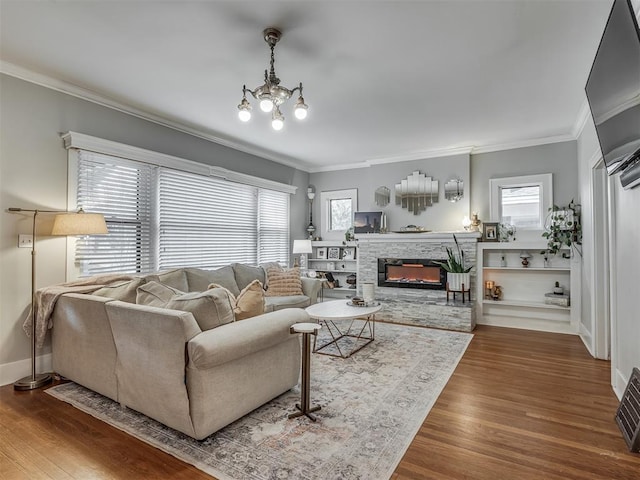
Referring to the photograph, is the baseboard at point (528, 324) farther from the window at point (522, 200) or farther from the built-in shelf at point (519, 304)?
the window at point (522, 200)

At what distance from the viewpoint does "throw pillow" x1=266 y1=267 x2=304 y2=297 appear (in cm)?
482

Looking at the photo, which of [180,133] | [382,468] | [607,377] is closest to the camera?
[382,468]

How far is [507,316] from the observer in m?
5.12

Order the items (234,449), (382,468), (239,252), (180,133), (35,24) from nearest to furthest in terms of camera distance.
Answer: (382,468), (234,449), (35,24), (180,133), (239,252)

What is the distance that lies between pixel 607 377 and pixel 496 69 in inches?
116

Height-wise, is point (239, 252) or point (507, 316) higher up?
point (239, 252)

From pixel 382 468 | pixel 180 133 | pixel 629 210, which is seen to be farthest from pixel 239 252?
pixel 629 210

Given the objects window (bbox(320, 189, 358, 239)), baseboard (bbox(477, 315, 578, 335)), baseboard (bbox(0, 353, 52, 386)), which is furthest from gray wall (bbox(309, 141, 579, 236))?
baseboard (bbox(0, 353, 52, 386))

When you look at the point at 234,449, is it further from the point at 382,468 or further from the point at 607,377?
the point at 607,377

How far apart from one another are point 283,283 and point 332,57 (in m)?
3.03

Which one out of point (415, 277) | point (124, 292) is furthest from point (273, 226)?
point (124, 292)

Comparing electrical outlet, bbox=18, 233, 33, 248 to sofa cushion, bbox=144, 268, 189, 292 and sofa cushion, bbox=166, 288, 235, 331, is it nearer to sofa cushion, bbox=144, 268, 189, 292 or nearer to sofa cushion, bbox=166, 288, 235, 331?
sofa cushion, bbox=144, 268, 189, 292

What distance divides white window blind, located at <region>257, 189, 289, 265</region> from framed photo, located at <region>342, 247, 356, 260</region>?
1.07m

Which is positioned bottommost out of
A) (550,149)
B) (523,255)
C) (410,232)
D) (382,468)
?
(382,468)
